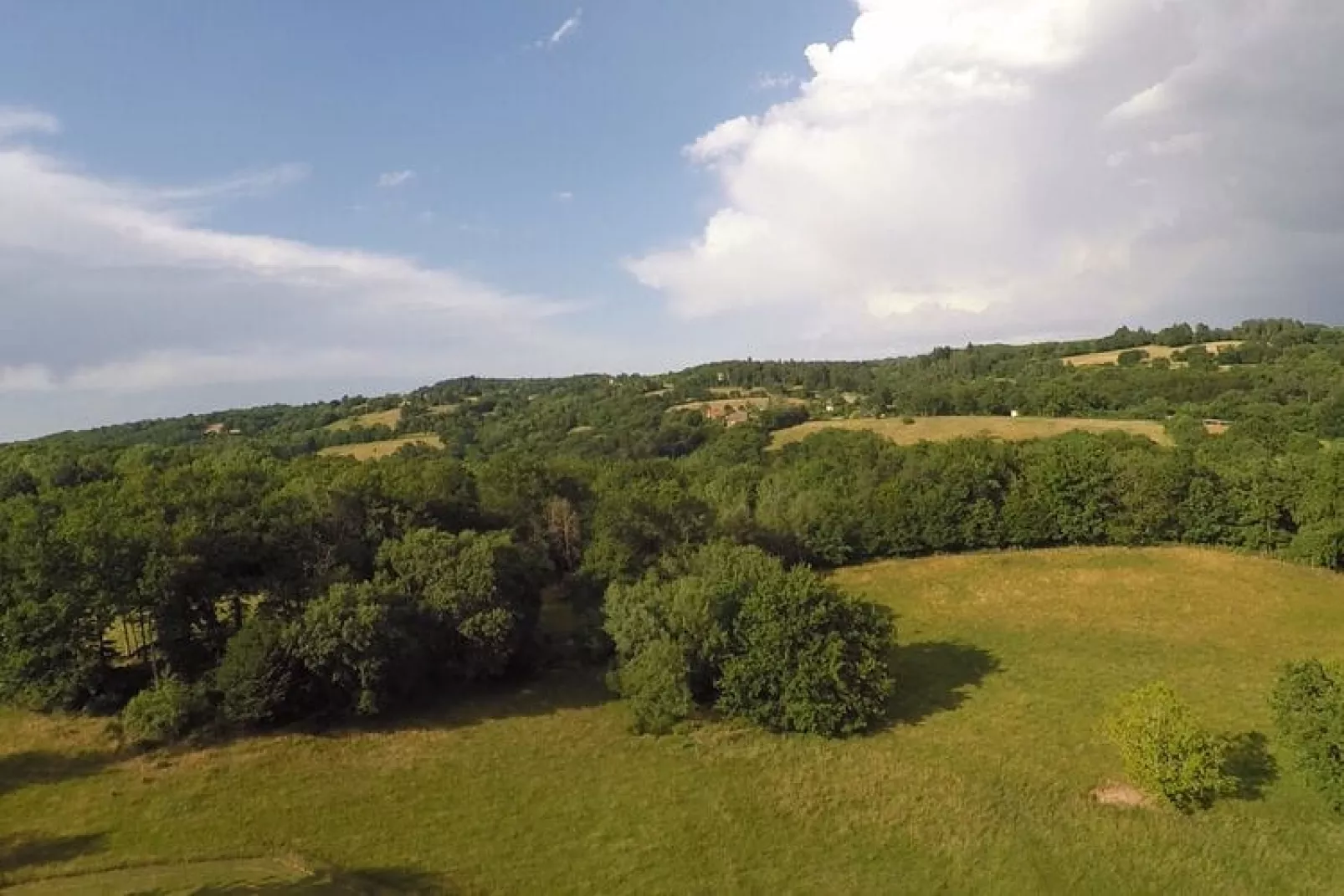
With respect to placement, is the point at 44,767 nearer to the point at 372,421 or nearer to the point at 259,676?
the point at 259,676

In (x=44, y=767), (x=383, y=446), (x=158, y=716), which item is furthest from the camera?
(x=383, y=446)

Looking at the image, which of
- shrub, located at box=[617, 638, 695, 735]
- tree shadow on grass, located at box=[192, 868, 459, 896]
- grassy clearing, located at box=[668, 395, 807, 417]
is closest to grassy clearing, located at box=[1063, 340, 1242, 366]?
grassy clearing, located at box=[668, 395, 807, 417]

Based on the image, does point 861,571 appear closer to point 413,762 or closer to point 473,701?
point 473,701

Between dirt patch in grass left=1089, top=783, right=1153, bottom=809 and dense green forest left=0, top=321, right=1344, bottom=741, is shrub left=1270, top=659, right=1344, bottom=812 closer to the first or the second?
dirt patch in grass left=1089, top=783, right=1153, bottom=809

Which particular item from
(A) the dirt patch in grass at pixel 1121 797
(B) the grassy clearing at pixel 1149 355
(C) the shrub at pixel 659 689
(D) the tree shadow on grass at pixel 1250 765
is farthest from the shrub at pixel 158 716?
(B) the grassy clearing at pixel 1149 355

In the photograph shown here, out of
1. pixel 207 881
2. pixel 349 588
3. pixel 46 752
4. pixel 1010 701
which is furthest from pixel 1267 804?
pixel 46 752

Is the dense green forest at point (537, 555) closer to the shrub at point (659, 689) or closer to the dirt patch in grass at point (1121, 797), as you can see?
the shrub at point (659, 689)

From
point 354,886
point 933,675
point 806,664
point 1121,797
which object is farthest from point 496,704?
point 1121,797
